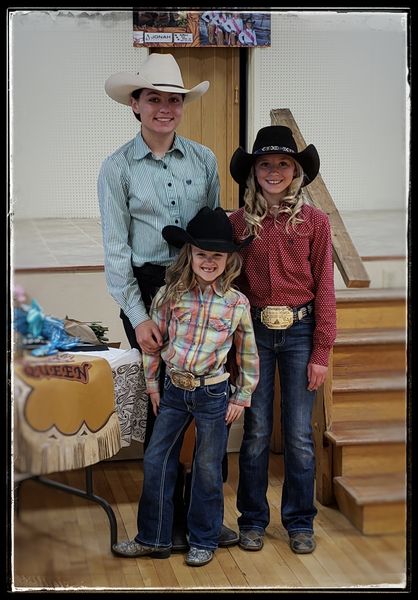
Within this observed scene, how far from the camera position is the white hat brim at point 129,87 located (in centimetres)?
260

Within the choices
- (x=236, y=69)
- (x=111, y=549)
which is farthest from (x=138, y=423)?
(x=236, y=69)

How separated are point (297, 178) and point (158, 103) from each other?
1.36 feet

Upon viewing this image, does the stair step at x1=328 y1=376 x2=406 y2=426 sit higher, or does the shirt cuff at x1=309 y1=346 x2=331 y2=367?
the shirt cuff at x1=309 y1=346 x2=331 y2=367

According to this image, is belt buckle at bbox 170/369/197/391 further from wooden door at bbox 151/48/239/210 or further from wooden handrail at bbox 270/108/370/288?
wooden door at bbox 151/48/239/210

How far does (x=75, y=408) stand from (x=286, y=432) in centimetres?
65

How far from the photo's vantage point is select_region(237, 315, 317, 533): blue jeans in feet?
9.01

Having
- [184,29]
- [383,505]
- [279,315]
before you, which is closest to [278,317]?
[279,315]

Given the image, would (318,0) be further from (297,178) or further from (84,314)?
(84,314)

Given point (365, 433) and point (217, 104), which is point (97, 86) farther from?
point (365, 433)

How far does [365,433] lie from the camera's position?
2621 mm

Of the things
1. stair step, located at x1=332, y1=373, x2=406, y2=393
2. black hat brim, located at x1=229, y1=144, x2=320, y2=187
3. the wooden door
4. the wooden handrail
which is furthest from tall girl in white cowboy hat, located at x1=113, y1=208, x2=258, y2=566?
the wooden door

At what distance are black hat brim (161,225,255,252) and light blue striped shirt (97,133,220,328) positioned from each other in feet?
0.27

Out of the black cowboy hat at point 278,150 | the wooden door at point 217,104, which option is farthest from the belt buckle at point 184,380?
the wooden door at point 217,104
